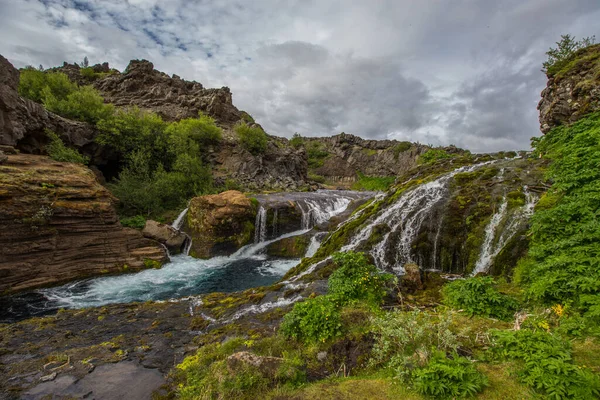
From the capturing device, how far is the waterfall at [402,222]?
13101mm

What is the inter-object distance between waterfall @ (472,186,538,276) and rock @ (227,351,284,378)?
10073 mm

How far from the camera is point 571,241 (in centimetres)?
639

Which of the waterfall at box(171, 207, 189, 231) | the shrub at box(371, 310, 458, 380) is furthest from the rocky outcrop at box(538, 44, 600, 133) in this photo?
the waterfall at box(171, 207, 189, 231)

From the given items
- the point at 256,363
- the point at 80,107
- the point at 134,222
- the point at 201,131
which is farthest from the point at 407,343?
the point at 201,131

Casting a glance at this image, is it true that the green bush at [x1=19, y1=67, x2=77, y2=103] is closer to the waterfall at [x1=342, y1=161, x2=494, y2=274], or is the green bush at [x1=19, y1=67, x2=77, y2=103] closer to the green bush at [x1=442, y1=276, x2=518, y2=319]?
the waterfall at [x1=342, y1=161, x2=494, y2=274]

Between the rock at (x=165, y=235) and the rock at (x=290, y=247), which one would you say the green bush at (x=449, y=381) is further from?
the rock at (x=165, y=235)

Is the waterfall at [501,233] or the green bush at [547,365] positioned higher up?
the waterfall at [501,233]

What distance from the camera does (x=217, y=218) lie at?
2081 cm

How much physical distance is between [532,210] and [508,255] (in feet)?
9.94

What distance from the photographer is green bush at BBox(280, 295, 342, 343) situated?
5.45 m

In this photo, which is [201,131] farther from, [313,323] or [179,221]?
[313,323]

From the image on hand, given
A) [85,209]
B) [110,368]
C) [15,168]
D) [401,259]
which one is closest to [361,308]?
[110,368]

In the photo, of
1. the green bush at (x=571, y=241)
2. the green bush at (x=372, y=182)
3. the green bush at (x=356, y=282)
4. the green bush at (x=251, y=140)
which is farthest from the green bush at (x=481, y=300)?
the green bush at (x=372, y=182)

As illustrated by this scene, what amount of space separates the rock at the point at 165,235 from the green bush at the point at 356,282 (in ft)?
55.9
